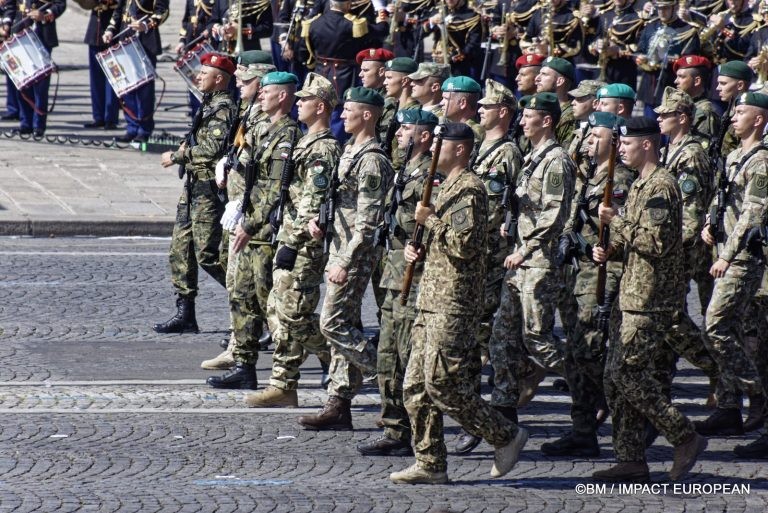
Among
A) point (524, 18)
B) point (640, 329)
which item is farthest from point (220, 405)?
point (524, 18)

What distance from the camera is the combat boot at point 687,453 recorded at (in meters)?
8.82

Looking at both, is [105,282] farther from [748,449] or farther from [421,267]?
[748,449]

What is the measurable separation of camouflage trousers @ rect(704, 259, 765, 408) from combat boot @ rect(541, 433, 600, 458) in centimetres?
107

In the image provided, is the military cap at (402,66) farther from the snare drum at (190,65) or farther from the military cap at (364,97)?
the snare drum at (190,65)

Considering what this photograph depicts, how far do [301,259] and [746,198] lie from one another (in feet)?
9.21

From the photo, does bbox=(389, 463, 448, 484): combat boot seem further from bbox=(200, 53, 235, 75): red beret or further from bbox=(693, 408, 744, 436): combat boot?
bbox=(200, 53, 235, 75): red beret

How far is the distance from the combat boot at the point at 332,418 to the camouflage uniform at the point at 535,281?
0.93 metres

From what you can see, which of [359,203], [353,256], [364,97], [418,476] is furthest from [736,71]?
[418,476]

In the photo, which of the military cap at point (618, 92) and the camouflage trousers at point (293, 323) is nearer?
the camouflage trousers at point (293, 323)

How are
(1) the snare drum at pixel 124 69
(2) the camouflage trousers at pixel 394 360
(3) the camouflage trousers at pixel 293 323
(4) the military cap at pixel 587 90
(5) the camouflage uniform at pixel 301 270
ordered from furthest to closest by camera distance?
(1) the snare drum at pixel 124 69 → (4) the military cap at pixel 587 90 → (3) the camouflage trousers at pixel 293 323 → (5) the camouflage uniform at pixel 301 270 → (2) the camouflage trousers at pixel 394 360

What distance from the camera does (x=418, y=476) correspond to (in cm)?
870

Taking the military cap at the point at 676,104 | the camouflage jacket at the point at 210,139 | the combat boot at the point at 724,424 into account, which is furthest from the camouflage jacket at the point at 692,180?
the camouflage jacket at the point at 210,139

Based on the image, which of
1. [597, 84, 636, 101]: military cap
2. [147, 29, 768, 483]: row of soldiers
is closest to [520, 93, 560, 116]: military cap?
[147, 29, 768, 483]: row of soldiers

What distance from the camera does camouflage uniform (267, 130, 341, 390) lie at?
10.2m
